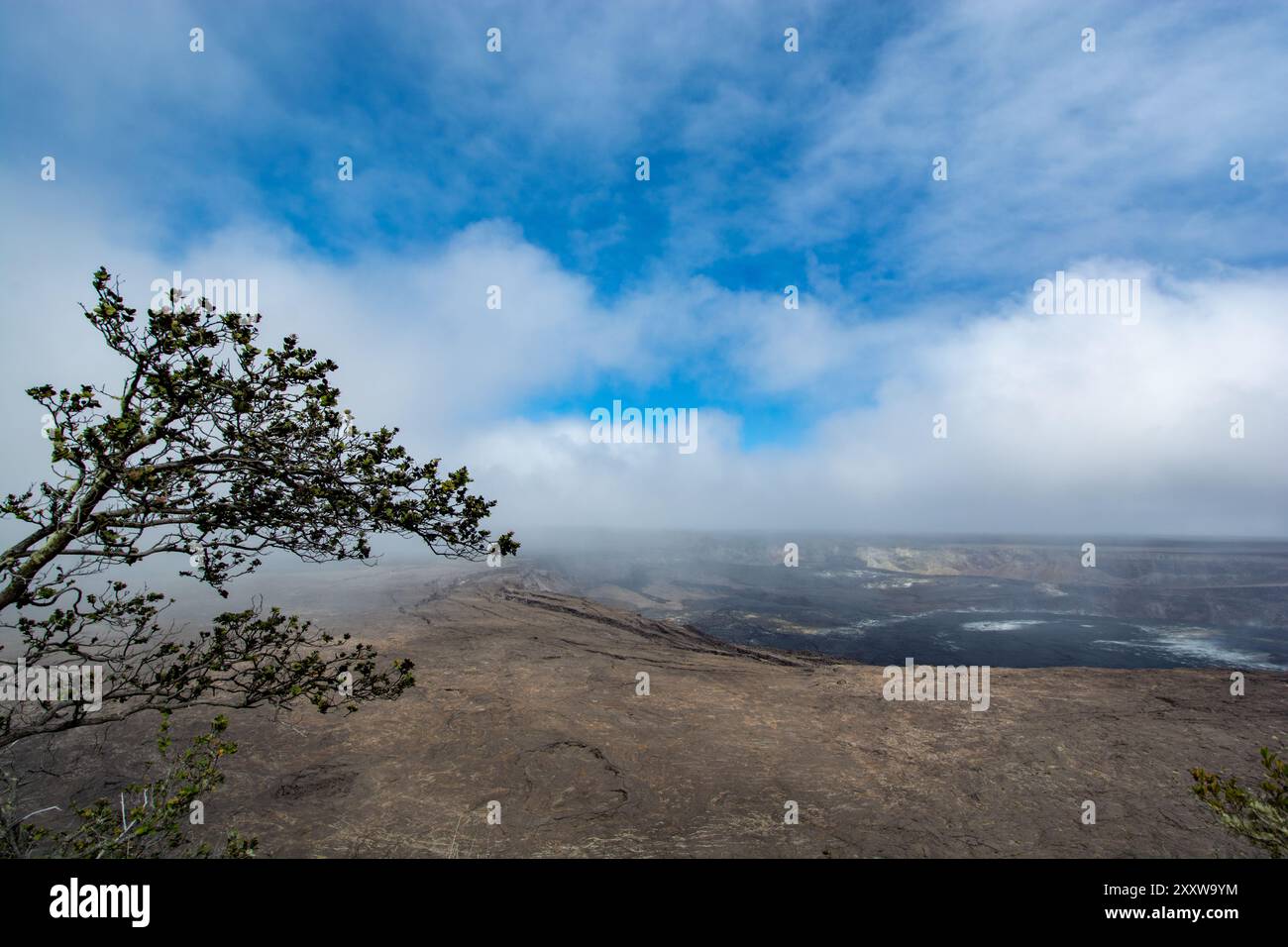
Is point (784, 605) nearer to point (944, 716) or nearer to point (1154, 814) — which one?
point (944, 716)

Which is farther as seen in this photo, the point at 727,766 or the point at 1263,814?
the point at 727,766

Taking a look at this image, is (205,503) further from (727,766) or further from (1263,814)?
(727,766)

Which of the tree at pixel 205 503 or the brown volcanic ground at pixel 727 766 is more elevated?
the tree at pixel 205 503

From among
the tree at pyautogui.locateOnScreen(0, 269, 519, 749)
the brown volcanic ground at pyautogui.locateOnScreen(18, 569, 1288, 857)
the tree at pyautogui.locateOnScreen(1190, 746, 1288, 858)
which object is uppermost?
the tree at pyautogui.locateOnScreen(0, 269, 519, 749)

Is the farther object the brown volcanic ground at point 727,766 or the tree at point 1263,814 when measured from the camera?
the brown volcanic ground at point 727,766

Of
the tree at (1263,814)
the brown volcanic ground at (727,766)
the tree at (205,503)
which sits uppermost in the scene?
the tree at (205,503)

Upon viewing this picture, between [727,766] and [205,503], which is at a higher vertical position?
[205,503]

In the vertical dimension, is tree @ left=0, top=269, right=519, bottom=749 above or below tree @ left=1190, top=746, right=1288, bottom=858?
above

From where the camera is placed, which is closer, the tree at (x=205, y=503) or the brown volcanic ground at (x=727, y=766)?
the tree at (x=205, y=503)

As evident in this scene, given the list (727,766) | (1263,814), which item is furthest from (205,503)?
(727,766)
